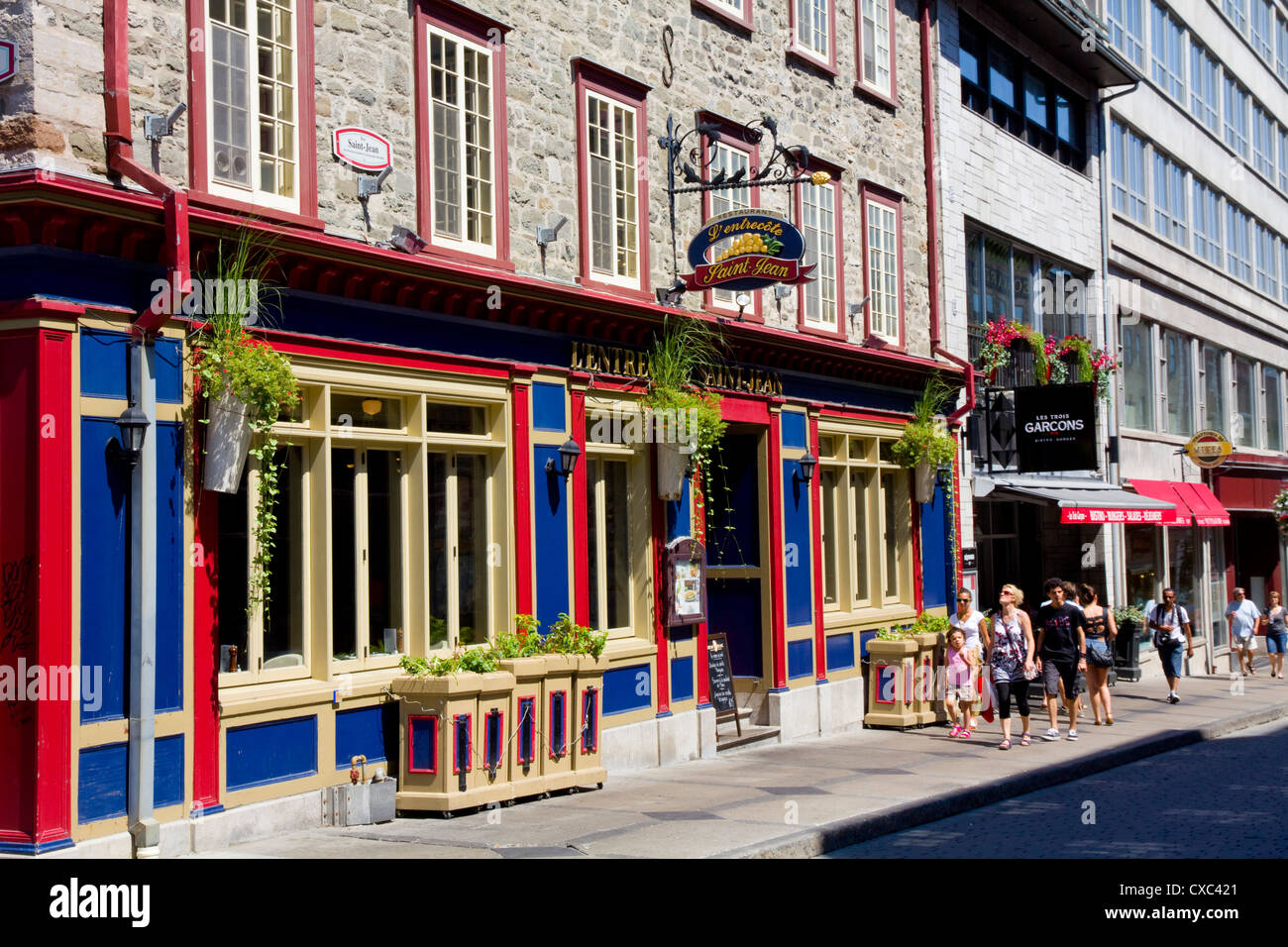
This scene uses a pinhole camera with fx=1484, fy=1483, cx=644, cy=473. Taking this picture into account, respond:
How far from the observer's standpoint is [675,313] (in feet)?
47.9

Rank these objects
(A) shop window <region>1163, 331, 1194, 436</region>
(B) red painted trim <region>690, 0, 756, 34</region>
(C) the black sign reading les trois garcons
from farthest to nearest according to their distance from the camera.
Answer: (A) shop window <region>1163, 331, 1194, 436</region>
(C) the black sign reading les trois garcons
(B) red painted trim <region>690, 0, 756, 34</region>

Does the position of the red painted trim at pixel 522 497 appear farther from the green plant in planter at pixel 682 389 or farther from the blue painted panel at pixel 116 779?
the blue painted panel at pixel 116 779

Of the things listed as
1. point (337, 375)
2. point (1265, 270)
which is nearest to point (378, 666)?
point (337, 375)

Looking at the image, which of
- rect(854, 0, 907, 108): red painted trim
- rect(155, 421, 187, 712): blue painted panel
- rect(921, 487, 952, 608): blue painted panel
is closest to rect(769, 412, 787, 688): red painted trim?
rect(921, 487, 952, 608): blue painted panel

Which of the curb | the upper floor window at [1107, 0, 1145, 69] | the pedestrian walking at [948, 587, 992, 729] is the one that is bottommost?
the curb

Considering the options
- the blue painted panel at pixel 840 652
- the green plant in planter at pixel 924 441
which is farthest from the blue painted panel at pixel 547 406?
the green plant in planter at pixel 924 441

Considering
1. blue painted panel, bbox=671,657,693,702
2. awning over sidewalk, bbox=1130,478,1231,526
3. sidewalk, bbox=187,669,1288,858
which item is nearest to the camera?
sidewalk, bbox=187,669,1288,858

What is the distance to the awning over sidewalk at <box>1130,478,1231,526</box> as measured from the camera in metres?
26.2

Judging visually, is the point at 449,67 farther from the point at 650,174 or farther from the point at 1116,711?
the point at 1116,711

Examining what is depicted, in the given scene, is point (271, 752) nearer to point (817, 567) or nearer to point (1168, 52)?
point (817, 567)

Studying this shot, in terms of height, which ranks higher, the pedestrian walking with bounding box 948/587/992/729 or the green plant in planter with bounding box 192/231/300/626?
the green plant in planter with bounding box 192/231/300/626

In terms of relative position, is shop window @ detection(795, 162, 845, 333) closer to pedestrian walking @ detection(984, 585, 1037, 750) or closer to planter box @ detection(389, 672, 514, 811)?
pedestrian walking @ detection(984, 585, 1037, 750)

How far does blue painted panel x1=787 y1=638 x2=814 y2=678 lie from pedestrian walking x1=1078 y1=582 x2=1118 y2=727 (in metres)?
3.22
